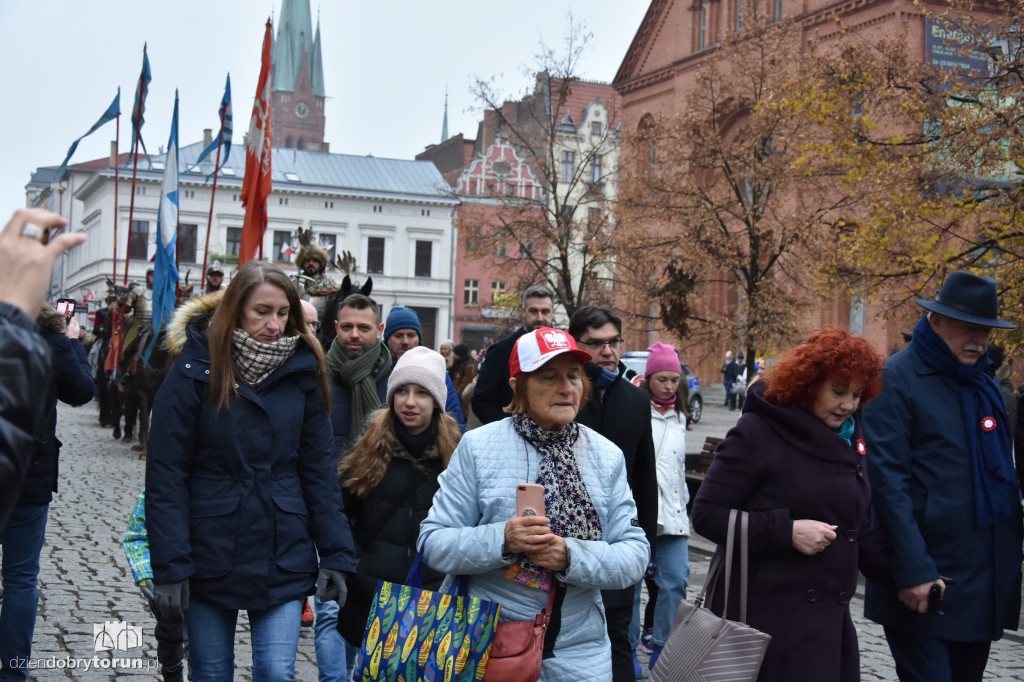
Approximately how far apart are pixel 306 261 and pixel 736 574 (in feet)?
20.1

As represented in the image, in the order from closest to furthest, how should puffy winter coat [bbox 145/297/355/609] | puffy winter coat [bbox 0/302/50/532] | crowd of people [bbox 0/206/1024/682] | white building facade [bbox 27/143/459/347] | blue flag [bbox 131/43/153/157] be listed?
puffy winter coat [bbox 0/302/50/532] → crowd of people [bbox 0/206/1024/682] → puffy winter coat [bbox 145/297/355/609] → blue flag [bbox 131/43/153/157] → white building facade [bbox 27/143/459/347]

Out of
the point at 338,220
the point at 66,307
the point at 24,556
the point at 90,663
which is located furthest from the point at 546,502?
the point at 338,220

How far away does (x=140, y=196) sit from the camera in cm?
5994

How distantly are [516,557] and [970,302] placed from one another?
2245 mm

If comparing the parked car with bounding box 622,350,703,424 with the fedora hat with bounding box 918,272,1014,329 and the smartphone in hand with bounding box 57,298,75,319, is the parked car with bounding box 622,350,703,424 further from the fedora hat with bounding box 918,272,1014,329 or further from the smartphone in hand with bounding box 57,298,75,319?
the fedora hat with bounding box 918,272,1014,329

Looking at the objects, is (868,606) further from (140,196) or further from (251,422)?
(140,196)

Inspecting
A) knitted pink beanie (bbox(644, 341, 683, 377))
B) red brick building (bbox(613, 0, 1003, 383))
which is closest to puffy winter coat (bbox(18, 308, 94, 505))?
knitted pink beanie (bbox(644, 341, 683, 377))

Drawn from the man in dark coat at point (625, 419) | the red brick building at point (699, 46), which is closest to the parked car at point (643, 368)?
the red brick building at point (699, 46)

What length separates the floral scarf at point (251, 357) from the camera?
4004 millimetres

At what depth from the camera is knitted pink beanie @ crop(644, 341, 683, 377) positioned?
6.95 metres

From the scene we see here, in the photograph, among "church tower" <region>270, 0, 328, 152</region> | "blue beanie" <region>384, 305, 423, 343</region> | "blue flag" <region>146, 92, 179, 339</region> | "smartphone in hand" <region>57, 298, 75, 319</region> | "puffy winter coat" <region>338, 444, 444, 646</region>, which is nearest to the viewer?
"puffy winter coat" <region>338, 444, 444, 646</region>

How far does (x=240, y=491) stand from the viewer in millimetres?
3852

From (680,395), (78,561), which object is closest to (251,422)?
(680,395)

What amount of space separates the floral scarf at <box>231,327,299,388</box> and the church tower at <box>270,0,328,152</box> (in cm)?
14048
